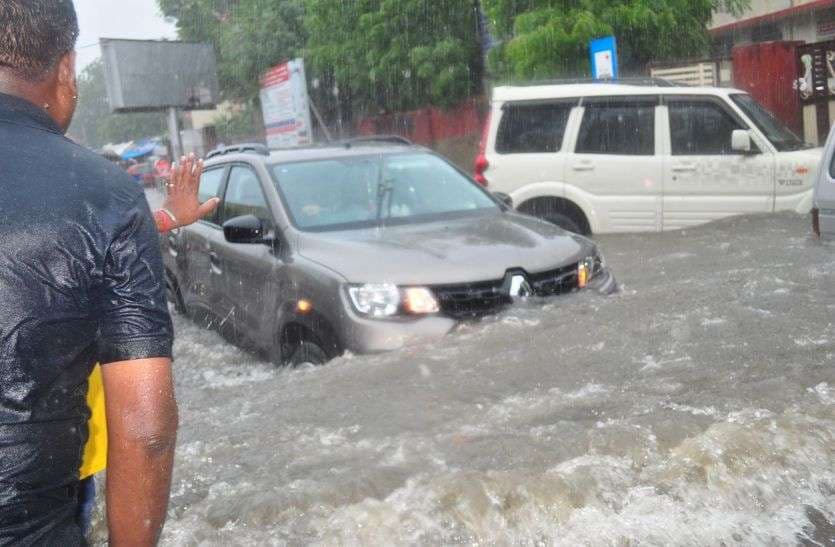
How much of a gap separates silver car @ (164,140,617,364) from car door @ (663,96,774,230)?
3.13 m

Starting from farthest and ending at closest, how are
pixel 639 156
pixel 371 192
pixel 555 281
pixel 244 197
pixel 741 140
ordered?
1. pixel 639 156
2. pixel 741 140
3. pixel 244 197
4. pixel 371 192
5. pixel 555 281

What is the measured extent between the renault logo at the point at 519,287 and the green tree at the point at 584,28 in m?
7.93

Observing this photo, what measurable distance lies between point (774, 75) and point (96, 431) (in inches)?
597

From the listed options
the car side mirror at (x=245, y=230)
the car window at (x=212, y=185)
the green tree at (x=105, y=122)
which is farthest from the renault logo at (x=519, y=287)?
the green tree at (x=105, y=122)

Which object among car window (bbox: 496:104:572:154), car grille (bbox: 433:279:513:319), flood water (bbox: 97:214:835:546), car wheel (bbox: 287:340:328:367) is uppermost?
car window (bbox: 496:104:572:154)

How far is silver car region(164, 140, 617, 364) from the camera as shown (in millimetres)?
4770

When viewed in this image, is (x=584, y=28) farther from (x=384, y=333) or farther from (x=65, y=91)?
(x=65, y=91)

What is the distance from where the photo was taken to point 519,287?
4.98 meters

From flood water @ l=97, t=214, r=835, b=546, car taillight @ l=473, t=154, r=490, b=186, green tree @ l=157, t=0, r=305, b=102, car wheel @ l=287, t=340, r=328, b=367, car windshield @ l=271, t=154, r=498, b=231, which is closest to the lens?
flood water @ l=97, t=214, r=835, b=546

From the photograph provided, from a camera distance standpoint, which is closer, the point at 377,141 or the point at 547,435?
the point at 547,435

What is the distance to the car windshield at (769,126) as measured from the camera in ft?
28.1

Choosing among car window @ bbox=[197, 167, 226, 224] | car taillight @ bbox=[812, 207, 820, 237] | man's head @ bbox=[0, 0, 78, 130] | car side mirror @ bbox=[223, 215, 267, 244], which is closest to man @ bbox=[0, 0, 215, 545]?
man's head @ bbox=[0, 0, 78, 130]

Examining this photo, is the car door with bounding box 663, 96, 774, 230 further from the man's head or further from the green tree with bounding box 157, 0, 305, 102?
the green tree with bounding box 157, 0, 305, 102

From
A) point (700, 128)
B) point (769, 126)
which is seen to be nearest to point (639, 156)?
point (700, 128)
